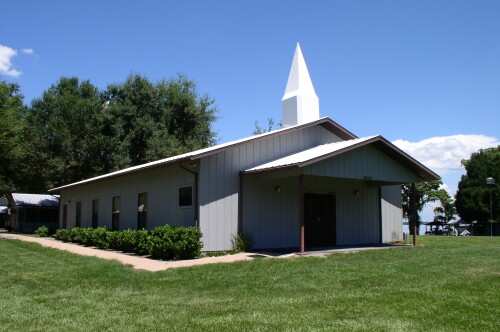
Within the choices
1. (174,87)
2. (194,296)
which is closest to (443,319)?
(194,296)

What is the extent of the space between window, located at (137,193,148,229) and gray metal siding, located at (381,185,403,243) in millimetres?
9352

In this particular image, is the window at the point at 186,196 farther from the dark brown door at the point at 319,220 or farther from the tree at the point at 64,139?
the tree at the point at 64,139

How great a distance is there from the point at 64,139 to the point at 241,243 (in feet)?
81.0

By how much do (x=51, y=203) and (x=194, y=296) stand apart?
112ft

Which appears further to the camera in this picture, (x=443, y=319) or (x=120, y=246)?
(x=120, y=246)

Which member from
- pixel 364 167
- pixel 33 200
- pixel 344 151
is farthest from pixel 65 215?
pixel 344 151

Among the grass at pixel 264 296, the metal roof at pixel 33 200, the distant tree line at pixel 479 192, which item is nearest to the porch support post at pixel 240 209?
the grass at pixel 264 296

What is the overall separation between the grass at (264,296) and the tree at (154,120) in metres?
22.3

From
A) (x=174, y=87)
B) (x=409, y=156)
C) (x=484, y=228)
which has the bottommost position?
(x=484, y=228)

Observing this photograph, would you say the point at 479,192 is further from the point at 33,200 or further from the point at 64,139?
the point at 33,200

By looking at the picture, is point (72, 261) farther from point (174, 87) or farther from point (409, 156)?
point (174, 87)

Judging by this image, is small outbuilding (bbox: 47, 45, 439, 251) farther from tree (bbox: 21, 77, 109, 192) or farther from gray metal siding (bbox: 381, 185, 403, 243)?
tree (bbox: 21, 77, 109, 192)

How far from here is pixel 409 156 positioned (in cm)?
1594

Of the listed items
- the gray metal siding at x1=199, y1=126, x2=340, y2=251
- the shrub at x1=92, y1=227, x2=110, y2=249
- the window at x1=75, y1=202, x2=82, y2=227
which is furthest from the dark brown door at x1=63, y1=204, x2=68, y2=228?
the gray metal siding at x1=199, y1=126, x2=340, y2=251
